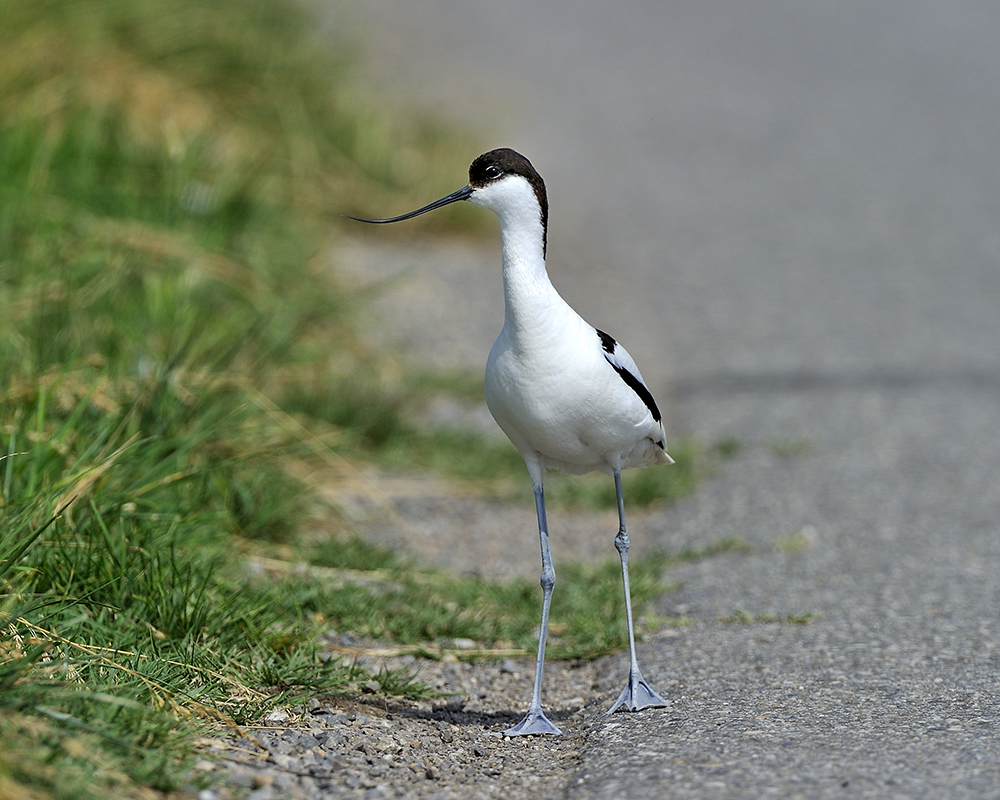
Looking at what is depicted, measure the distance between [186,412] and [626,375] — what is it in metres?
2.04

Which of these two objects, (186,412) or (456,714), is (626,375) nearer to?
(456,714)

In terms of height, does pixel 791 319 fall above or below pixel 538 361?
above

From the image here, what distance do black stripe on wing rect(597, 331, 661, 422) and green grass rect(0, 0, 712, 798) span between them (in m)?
0.97

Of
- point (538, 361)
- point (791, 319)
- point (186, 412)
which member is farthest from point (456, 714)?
point (791, 319)

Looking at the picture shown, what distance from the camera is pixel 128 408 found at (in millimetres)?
4734

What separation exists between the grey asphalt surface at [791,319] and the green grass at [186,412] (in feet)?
2.27

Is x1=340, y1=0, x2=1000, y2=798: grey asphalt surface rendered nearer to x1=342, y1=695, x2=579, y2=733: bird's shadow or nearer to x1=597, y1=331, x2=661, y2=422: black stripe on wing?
x1=342, y1=695, x2=579, y2=733: bird's shadow

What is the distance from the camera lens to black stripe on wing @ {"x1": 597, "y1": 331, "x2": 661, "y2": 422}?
363cm

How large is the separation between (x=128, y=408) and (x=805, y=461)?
3.50m

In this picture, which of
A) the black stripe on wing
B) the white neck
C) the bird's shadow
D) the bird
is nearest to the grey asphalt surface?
the bird's shadow

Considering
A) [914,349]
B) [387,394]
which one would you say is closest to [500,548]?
[387,394]

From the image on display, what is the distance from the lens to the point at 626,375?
12.1 ft

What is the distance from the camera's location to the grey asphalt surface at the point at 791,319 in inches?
132

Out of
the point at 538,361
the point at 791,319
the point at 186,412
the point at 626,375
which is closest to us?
the point at 538,361
